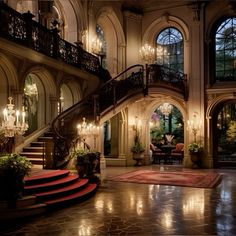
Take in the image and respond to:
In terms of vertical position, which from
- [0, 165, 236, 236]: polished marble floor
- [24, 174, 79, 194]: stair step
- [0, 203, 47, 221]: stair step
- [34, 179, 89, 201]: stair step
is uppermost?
[24, 174, 79, 194]: stair step

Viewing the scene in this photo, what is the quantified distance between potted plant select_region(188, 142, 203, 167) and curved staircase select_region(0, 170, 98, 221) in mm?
7848

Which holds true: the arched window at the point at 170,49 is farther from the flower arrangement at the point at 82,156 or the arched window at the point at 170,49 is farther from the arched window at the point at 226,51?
the flower arrangement at the point at 82,156

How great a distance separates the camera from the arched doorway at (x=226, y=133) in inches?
721

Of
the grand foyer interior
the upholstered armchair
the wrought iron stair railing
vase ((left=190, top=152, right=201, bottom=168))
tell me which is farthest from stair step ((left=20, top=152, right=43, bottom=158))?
the upholstered armchair

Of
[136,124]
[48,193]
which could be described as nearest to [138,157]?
[136,124]

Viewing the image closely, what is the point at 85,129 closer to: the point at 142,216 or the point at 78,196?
the point at 78,196

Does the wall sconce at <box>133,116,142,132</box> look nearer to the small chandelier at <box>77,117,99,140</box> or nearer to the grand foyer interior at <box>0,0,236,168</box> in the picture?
the grand foyer interior at <box>0,0,236,168</box>

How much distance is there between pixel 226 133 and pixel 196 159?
290 centimetres

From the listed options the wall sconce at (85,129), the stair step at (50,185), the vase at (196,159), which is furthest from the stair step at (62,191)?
the vase at (196,159)

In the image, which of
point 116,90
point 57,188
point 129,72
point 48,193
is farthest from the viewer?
point 129,72

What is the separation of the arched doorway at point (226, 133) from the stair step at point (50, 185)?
34.5 ft

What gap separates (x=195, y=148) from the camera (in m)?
17.1

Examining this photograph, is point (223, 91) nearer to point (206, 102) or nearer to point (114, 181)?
point (206, 102)

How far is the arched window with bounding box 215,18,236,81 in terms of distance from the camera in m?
17.8
